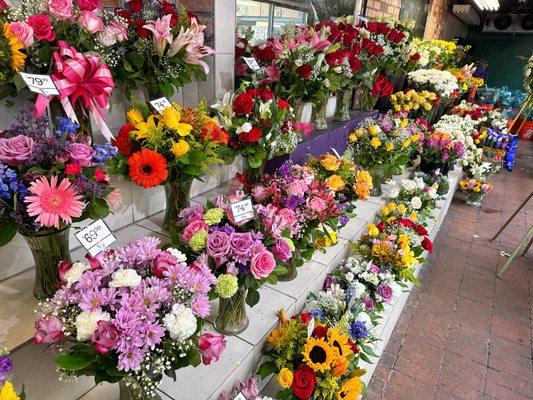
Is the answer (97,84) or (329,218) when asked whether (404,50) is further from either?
(97,84)

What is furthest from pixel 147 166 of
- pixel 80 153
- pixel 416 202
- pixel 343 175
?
pixel 416 202

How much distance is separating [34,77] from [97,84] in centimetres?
25

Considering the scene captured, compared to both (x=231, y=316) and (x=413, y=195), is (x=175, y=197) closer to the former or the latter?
(x=231, y=316)

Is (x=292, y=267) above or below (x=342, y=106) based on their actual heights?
below

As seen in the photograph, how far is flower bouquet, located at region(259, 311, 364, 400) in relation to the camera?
50.2 inches

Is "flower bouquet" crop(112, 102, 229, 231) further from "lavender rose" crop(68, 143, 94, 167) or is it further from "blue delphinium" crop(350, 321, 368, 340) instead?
"blue delphinium" crop(350, 321, 368, 340)

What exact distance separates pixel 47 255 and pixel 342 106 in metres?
2.47

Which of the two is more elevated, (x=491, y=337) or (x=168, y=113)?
(x=168, y=113)

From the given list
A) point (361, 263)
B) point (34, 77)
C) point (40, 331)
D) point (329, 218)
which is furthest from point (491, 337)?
point (34, 77)

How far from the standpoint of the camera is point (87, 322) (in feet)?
2.49

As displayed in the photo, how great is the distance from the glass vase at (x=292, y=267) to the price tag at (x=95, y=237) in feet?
2.87

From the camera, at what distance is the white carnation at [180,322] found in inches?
31.3

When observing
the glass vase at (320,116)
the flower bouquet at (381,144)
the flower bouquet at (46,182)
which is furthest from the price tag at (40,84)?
the flower bouquet at (381,144)

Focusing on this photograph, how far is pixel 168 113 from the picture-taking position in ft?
4.57
